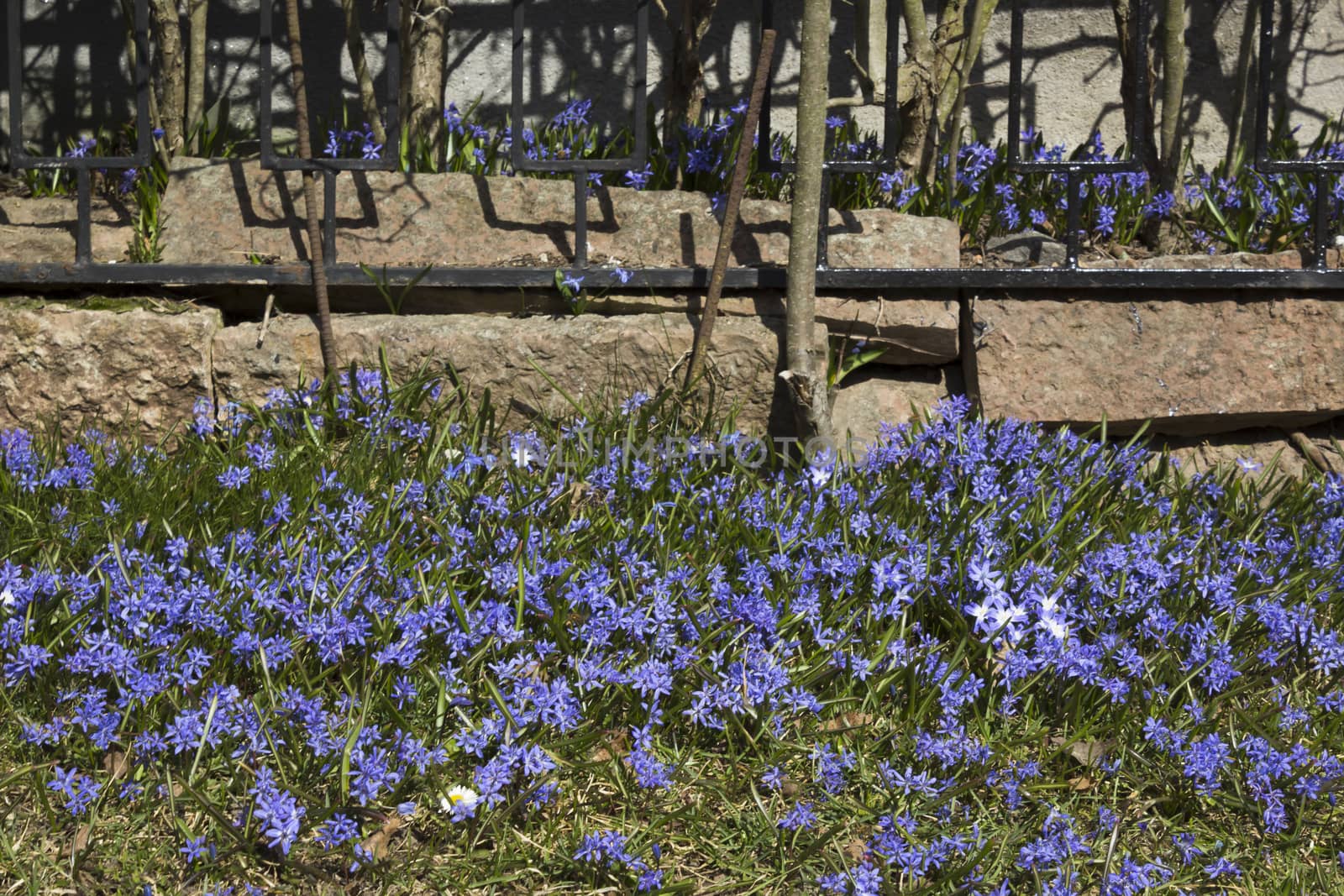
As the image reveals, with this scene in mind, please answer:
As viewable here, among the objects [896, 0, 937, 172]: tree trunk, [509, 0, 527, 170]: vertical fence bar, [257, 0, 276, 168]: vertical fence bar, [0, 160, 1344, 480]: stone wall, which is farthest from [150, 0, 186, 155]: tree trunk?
[896, 0, 937, 172]: tree trunk

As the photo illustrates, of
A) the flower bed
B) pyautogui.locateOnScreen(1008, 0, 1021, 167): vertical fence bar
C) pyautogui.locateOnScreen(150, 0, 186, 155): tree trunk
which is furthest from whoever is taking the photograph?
pyautogui.locateOnScreen(150, 0, 186, 155): tree trunk

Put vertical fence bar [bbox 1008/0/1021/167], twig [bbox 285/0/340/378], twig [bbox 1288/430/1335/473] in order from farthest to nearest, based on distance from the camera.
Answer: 1. twig [bbox 1288/430/1335/473]
2. vertical fence bar [bbox 1008/0/1021/167]
3. twig [bbox 285/0/340/378]

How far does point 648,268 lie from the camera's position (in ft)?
11.0

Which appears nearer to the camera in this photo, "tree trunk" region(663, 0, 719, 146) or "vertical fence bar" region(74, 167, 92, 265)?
"vertical fence bar" region(74, 167, 92, 265)

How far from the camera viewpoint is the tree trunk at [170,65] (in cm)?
373

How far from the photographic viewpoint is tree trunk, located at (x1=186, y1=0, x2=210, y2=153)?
→ 149 inches

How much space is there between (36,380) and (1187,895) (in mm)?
2777

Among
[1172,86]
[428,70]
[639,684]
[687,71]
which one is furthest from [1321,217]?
[428,70]

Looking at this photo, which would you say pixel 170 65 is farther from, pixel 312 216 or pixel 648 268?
→ pixel 648 268

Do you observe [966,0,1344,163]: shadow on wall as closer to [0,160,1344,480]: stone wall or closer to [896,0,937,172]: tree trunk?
[896,0,937,172]: tree trunk

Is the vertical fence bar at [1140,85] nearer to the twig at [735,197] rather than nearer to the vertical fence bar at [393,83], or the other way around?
the twig at [735,197]

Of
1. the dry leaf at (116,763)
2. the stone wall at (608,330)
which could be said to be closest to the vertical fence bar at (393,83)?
the stone wall at (608,330)

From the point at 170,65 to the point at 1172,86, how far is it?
2.80 m

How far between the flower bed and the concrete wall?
1.68 metres
